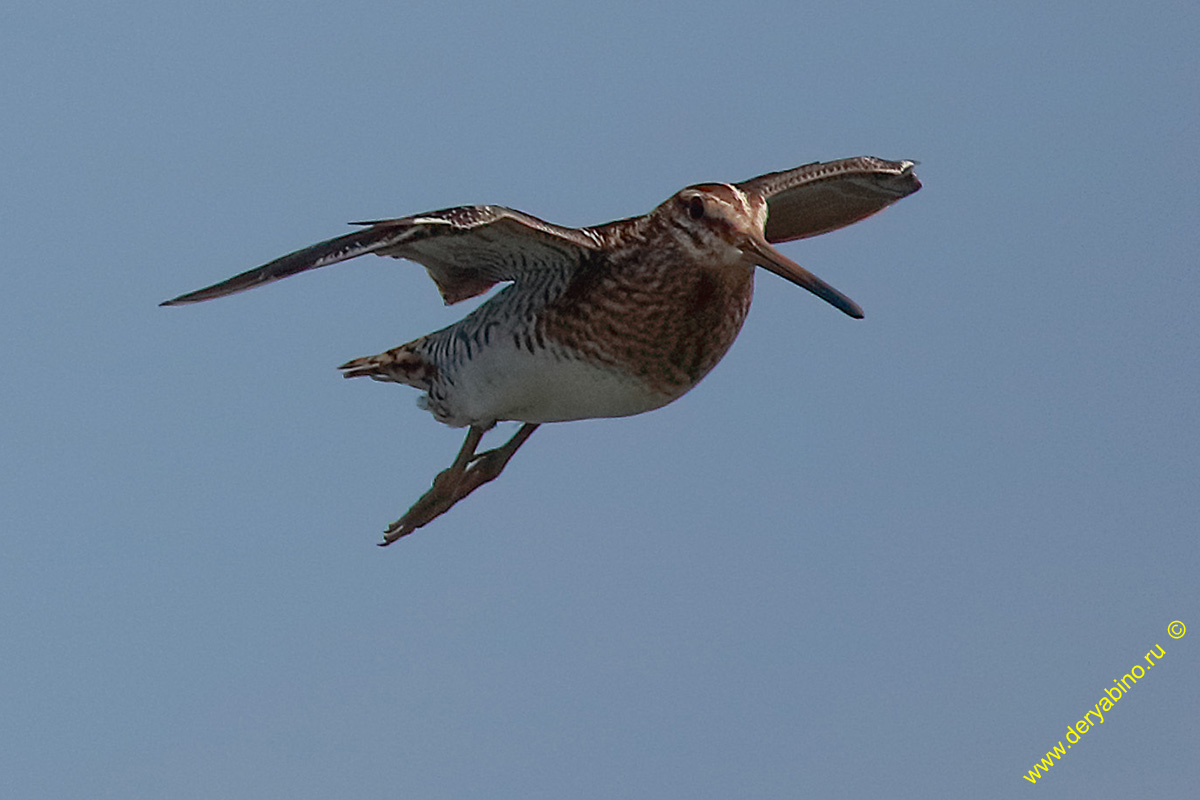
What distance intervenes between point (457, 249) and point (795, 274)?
2.07m

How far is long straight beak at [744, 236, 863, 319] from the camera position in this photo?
1037 centimetres

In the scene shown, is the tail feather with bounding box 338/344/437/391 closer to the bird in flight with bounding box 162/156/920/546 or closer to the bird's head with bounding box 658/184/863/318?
the bird in flight with bounding box 162/156/920/546

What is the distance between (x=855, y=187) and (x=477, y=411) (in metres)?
2.94

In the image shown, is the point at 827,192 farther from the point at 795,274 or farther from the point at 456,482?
the point at 456,482

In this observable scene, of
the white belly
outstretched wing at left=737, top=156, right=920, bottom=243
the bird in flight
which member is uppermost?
outstretched wing at left=737, top=156, right=920, bottom=243

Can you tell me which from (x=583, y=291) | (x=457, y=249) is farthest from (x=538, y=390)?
(x=457, y=249)

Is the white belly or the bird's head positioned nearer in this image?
the bird's head

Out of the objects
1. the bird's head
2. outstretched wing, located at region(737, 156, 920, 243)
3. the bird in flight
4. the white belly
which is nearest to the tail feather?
the bird in flight

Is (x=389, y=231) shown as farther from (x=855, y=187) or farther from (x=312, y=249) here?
(x=855, y=187)

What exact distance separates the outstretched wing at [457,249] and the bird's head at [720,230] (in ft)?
1.78

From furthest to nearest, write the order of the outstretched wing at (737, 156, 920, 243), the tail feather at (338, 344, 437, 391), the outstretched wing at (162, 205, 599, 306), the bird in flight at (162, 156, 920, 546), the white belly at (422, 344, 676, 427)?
1. the tail feather at (338, 344, 437, 391)
2. the outstretched wing at (737, 156, 920, 243)
3. the white belly at (422, 344, 676, 427)
4. the bird in flight at (162, 156, 920, 546)
5. the outstretched wing at (162, 205, 599, 306)

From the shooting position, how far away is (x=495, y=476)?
41.5ft

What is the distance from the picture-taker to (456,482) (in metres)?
12.4

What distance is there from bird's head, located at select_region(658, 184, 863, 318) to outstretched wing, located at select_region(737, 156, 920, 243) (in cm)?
86
